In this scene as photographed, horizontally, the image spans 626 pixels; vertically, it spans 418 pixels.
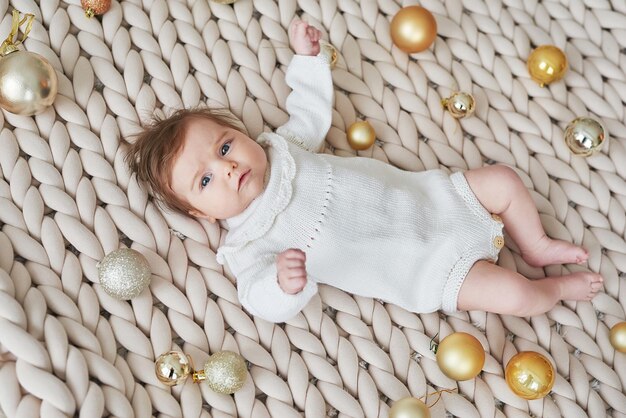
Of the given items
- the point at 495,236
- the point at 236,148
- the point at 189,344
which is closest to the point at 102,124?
the point at 236,148

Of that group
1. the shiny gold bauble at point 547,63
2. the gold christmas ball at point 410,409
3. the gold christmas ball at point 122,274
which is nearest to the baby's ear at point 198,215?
the gold christmas ball at point 122,274

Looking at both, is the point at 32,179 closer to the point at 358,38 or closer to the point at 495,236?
the point at 358,38

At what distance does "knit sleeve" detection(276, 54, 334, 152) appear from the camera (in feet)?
3.77

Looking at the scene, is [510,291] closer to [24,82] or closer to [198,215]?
[198,215]

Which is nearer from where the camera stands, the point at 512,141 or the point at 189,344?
the point at 189,344

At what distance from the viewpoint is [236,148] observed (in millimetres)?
1076

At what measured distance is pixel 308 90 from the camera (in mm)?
1149

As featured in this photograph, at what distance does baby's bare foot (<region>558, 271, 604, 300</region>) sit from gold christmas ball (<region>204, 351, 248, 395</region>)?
1.62 ft

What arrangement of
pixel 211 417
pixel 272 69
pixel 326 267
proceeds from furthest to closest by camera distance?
1. pixel 272 69
2. pixel 326 267
3. pixel 211 417

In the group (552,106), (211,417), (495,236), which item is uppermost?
(552,106)

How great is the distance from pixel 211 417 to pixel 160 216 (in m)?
0.29

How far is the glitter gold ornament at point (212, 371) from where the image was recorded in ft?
3.08

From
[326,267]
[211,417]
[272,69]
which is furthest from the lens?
[272,69]

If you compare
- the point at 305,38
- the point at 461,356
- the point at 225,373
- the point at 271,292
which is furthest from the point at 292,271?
the point at 305,38
